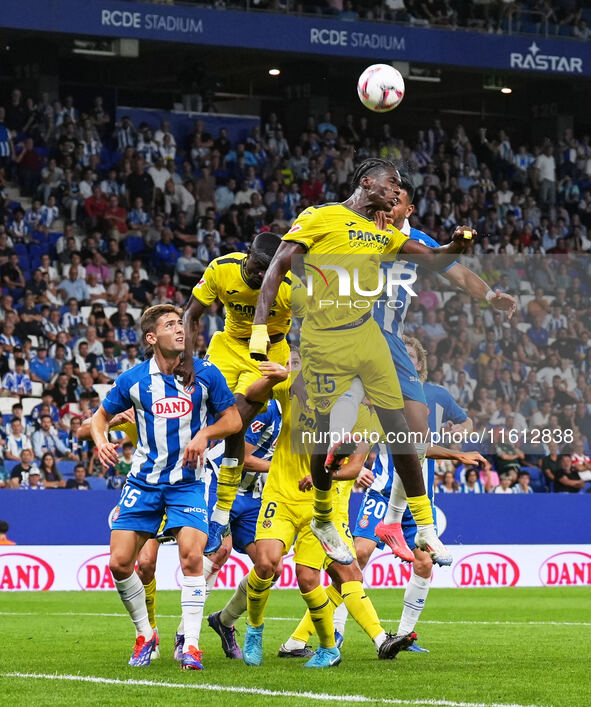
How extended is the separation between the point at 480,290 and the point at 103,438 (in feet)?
8.60

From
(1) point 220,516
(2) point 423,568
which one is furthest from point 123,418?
(2) point 423,568

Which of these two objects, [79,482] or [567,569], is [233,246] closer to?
[79,482]

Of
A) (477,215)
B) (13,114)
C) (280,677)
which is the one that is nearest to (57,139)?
(13,114)

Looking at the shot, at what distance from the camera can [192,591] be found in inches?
333

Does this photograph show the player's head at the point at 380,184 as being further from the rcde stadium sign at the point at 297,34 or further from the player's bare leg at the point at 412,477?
the rcde stadium sign at the point at 297,34

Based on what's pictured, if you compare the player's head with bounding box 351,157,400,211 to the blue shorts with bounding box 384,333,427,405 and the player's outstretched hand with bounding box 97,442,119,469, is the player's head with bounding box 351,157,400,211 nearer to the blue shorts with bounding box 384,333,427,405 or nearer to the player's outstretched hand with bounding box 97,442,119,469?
the blue shorts with bounding box 384,333,427,405

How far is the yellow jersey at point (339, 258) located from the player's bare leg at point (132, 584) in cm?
180

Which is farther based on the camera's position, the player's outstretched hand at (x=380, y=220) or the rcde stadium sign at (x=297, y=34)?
the rcde stadium sign at (x=297, y=34)

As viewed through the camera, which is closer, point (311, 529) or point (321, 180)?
point (311, 529)

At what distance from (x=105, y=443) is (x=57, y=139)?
17.5 metres

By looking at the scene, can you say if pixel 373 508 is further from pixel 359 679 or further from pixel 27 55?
pixel 27 55

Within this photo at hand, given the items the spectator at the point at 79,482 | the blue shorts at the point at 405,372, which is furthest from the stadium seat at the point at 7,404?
the blue shorts at the point at 405,372

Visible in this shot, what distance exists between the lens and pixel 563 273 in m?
23.4

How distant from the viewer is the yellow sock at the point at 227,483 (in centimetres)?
1006
